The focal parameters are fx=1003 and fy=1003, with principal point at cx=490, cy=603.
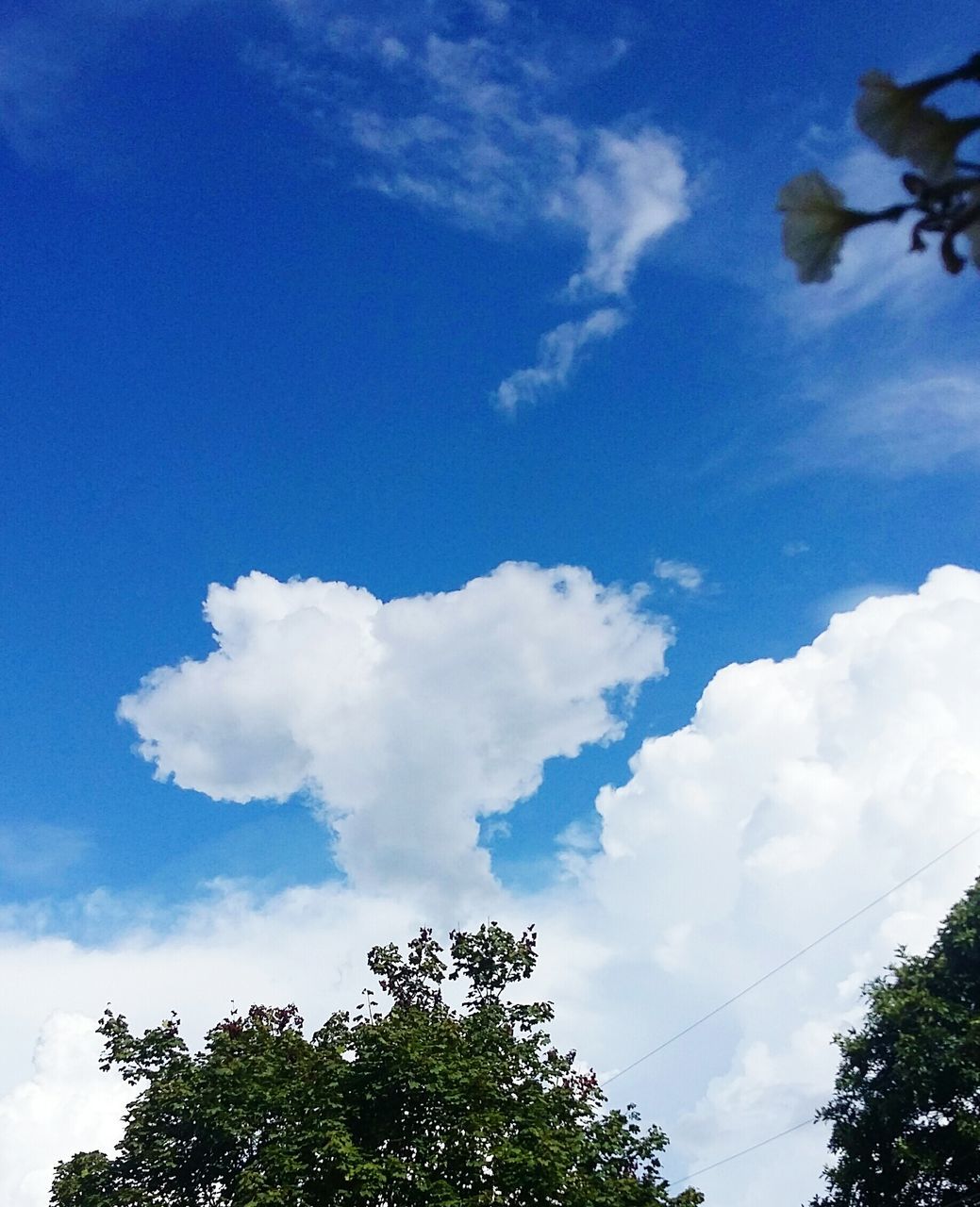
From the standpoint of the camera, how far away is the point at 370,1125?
22.4 meters

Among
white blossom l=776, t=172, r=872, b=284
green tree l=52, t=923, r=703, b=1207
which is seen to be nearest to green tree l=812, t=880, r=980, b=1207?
green tree l=52, t=923, r=703, b=1207

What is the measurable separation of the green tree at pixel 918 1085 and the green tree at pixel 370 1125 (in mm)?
8639

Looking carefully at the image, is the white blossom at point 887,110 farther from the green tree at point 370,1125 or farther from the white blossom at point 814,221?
the green tree at point 370,1125

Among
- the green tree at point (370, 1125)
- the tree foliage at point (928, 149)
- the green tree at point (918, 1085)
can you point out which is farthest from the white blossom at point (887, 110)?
the green tree at point (918, 1085)

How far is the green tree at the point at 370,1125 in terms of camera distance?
20781 millimetres

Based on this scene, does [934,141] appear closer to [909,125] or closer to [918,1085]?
[909,125]

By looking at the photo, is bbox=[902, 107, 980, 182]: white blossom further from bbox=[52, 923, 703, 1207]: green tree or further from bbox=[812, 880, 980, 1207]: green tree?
bbox=[812, 880, 980, 1207]: green tree

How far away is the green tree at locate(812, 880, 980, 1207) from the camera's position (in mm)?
27547

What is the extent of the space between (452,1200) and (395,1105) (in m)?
3.51

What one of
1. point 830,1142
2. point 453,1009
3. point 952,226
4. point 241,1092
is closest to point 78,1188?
point 241,1092

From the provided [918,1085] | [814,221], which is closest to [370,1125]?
[918,1085]

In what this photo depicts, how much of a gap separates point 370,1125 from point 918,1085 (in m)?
16.2

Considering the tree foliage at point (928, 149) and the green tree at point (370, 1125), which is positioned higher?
the green tree at point (370, 1125)

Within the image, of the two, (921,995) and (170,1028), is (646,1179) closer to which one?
(921,995)
